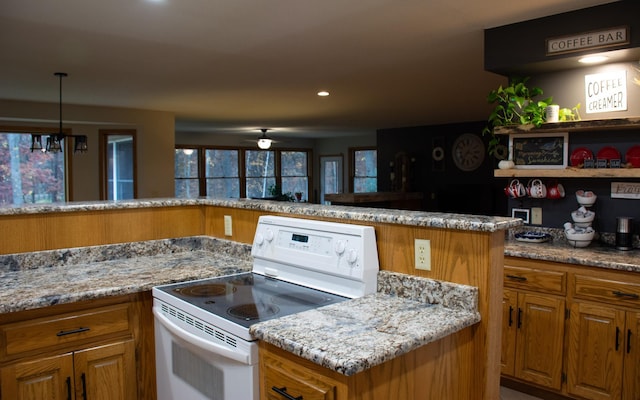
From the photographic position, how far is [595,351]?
8.84 ft

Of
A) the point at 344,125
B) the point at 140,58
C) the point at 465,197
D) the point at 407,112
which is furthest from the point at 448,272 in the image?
the point at 344,125

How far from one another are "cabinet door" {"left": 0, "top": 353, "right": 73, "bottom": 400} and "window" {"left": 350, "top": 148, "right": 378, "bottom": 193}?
34.1ft

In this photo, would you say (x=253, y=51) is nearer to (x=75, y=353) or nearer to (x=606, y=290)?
(x=75, y=353)

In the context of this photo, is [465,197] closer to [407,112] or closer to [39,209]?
[407,112]

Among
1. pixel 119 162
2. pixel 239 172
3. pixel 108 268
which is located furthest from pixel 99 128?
pixel 108 268

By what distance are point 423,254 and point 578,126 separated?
5.97 feet

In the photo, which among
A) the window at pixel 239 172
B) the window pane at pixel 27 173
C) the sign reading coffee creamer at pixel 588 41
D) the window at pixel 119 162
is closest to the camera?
the sign reading coffee creamer at pixel 588 41

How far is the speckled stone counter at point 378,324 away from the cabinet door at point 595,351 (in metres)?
1.43

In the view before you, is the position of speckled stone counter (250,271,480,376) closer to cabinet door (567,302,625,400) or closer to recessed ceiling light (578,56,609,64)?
cabinet door (567,302,625,400)

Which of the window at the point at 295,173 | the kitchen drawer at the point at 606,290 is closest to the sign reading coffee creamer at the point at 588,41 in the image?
the kitchen drawer at the point at 606,290

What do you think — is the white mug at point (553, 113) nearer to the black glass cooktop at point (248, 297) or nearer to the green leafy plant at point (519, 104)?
the green leafy plant at point (519, 104)

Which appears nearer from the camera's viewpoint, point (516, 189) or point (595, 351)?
point (595, 351)

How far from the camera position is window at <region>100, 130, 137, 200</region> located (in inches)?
273

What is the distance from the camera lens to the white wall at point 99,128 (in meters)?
6.22
